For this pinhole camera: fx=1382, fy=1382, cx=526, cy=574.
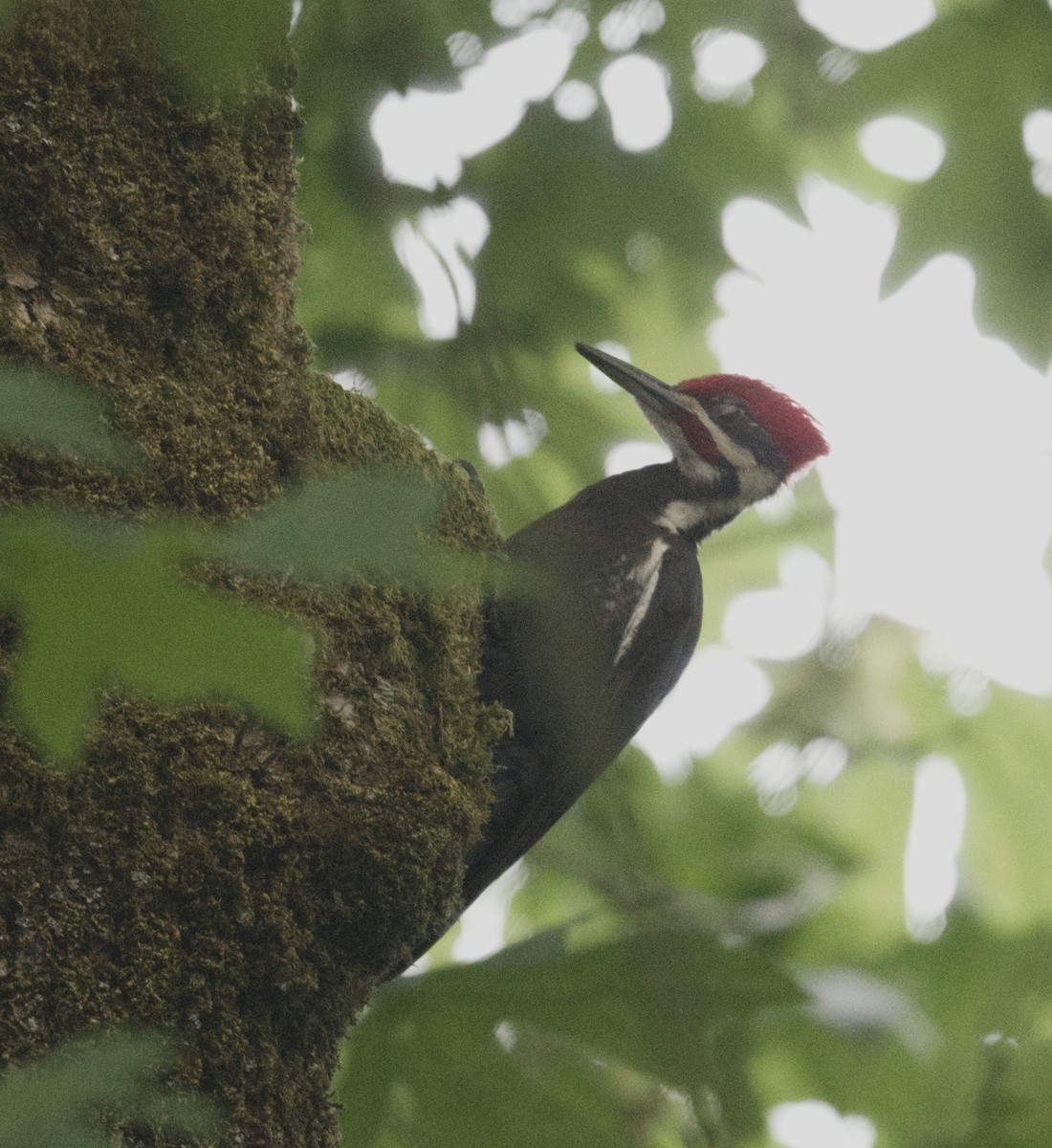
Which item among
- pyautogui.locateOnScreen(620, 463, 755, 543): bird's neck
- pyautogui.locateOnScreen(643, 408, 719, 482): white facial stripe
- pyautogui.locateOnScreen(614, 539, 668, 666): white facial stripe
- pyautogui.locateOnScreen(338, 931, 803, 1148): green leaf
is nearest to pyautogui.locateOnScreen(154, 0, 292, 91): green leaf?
pyautogui.locateOnScreen(338, 931, 803, 1148): green leaf

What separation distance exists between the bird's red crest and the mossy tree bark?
6.38ft

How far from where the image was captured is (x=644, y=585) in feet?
10.2

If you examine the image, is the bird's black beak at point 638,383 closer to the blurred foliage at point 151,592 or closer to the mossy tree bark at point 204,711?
the mossy tree bark at point 204,711

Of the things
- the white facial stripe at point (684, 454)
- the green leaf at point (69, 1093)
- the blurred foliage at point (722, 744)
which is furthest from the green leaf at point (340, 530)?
the white facial stripe at point (684, 454)

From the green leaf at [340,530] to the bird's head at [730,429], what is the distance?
2.76 metres

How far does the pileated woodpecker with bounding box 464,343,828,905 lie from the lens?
2.17 m

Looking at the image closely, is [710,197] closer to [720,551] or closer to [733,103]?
[733,103]

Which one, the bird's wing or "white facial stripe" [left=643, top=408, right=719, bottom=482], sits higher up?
"white facial stripe" [left=643, top=408, right=719, bottom=482]

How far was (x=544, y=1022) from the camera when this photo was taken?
1.79 m

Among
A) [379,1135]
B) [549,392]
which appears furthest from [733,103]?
[379,1135]

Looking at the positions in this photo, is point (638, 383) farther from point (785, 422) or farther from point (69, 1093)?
point (69, 1093)

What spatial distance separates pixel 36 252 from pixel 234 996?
2.98 feet

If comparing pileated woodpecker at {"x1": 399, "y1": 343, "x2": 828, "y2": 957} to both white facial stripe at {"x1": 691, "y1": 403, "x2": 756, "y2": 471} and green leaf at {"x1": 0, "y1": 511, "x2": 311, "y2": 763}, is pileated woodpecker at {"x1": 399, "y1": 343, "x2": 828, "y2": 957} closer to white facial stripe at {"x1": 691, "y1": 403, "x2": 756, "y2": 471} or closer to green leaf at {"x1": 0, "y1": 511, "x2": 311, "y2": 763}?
white facial stripe at {"x1": 691, "y1": 403, "x2": 756, "y2": 471}

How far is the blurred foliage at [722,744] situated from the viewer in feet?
5.61
